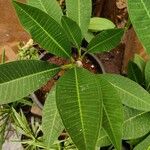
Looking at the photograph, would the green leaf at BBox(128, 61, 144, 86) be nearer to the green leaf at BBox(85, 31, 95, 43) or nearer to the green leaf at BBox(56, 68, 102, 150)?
the green leaf at BBox(85, 31, 95, 43)

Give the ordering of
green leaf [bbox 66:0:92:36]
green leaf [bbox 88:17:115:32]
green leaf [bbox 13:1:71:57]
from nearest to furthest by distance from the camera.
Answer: green leaf [bbox 13:1:71:57] < green leaf [bbox 66:0:92:36] < green leaf [bbox 88:17:115:32]

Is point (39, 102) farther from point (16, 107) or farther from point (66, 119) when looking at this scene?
point (66, 119)

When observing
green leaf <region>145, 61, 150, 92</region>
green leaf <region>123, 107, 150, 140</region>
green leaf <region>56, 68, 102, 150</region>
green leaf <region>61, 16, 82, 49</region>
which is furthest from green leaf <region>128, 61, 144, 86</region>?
green leaf <region>56, 68, 102, 150</region>

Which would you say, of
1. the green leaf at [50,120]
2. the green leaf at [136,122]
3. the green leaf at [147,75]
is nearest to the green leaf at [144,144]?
the green leaf at [136,122]

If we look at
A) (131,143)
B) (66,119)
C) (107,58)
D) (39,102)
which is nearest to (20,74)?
(66,119)

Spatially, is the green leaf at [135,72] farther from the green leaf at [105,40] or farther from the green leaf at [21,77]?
the green leaf at [21,77]

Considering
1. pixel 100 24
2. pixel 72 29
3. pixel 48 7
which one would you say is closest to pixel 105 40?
pixel 72 29
